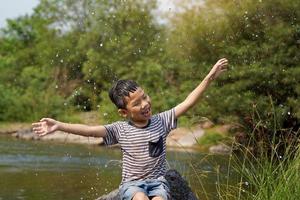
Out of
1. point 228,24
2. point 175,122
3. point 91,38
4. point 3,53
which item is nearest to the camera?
point 175,122

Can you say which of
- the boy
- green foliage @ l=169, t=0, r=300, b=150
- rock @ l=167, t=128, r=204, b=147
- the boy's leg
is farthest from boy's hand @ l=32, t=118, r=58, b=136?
rock @ l=167, t=128, r=204, b=147

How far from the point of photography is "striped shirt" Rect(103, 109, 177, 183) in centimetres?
425

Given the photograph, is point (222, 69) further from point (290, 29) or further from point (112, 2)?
point (112, 2)

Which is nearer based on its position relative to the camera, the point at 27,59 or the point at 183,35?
the point at 183,35

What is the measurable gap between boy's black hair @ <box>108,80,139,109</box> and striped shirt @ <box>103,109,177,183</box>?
15cm

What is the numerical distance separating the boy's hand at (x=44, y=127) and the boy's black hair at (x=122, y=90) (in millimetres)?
495

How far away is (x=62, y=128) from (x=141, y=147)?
0.53m

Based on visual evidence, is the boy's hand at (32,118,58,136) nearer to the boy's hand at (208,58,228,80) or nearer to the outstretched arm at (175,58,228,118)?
the outstretched arm at (175,58,228,118)

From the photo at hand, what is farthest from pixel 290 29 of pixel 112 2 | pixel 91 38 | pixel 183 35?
pixel 91 38

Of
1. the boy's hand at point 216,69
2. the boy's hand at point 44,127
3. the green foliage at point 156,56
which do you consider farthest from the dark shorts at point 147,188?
the green foliage at point 156,56

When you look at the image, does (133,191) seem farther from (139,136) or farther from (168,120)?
(168,120)

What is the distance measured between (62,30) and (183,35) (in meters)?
16.4

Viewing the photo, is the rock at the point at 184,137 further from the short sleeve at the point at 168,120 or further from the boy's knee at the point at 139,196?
the boy's knee at the point at 139,196

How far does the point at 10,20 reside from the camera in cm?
4353
